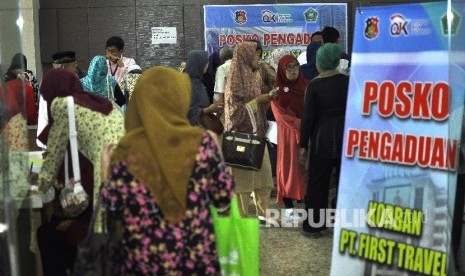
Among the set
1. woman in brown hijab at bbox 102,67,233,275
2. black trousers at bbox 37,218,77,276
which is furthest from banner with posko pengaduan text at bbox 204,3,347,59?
woman in brown hijab at bbox 102,67,233,275

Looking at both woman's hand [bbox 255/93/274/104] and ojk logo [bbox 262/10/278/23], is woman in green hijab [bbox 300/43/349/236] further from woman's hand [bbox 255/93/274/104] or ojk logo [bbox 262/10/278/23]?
ojk logo [bbox 262/10/278/23]

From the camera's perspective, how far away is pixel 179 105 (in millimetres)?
2641

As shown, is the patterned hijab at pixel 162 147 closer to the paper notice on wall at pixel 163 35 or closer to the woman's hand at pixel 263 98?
the woman's hand at pixel 263 98

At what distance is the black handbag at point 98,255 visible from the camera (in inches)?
103

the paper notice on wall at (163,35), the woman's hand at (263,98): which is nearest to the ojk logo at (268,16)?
the paper notice on wall at (163,35)

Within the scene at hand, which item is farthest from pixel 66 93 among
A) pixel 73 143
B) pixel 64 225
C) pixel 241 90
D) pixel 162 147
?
pixel 241 90

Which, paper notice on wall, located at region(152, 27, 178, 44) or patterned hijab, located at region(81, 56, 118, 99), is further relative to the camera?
paper notice on wall, located at region(152, 27, 178, 44)

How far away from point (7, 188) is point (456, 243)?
2915mm

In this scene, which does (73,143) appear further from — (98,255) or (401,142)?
(401,142)

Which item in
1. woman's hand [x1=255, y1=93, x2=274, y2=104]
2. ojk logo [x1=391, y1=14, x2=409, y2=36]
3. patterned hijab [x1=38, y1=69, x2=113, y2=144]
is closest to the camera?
patterned hijab [x1=38, y1=69, x2=113, y2=144]

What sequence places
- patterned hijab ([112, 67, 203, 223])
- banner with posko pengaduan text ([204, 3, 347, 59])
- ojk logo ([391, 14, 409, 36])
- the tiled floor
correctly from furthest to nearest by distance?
banner with posko pengaduan text ([204, 3, 347, 59]), the tiled floor, ojk logo ([391, 14, 409, 36]), patterned hijab ([112, 67, 203, 223])

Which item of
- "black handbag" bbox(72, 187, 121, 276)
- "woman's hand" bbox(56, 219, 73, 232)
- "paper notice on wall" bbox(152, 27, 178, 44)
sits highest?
"paper notice on wall" bbox(152, 27, 178, 44)

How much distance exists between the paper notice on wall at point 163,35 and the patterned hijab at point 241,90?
4.95m

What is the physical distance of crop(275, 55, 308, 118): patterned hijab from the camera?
21.4 feet
